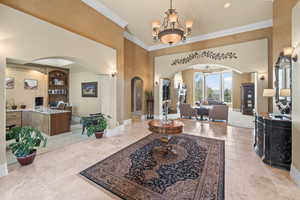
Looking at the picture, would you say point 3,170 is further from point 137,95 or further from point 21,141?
point 137,95

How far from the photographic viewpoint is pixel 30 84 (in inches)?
235

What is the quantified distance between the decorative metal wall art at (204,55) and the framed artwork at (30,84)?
722 centimetres

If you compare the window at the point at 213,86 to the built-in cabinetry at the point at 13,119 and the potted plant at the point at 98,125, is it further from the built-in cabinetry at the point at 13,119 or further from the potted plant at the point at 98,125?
the built-in cabinetry at the point at 13,119

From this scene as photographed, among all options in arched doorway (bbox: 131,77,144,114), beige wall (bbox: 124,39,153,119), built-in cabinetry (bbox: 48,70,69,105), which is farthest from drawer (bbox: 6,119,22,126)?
arched doorway (bbox: 131,77,144,114)

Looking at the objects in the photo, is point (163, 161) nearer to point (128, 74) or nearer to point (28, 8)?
point (28, 8)

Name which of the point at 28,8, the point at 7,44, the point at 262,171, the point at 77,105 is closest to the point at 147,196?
the point at 262,171

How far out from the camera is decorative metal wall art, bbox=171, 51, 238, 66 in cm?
539

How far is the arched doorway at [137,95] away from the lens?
21.5 feet

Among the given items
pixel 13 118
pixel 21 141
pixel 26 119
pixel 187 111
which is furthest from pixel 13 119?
pixel 187 111

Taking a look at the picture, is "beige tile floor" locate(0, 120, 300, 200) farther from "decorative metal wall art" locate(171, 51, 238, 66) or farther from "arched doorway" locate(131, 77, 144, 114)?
"decorative metal wall art" locate(171, 51, 238, 66)

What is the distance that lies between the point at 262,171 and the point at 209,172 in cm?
104

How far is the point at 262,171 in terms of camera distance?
7.53 ft

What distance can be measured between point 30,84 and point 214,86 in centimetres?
1283

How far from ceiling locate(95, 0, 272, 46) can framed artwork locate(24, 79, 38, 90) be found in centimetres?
537
